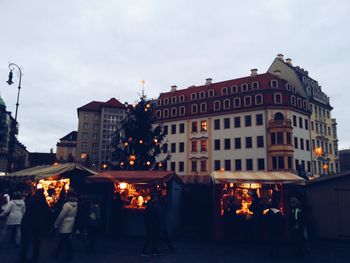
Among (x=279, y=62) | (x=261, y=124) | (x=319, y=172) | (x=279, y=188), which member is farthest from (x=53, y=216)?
(x=279, y=62)

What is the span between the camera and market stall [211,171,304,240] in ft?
42.7

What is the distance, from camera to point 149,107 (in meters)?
25.5

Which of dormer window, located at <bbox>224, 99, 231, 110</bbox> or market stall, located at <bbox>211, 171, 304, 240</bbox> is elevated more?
dormer window, located at <bbox>224, 99, 231, 110</bbox>

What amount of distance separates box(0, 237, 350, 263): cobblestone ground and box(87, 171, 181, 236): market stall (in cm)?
121

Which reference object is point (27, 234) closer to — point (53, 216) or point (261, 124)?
point (53, 216)

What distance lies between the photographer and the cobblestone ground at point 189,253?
9.93 m

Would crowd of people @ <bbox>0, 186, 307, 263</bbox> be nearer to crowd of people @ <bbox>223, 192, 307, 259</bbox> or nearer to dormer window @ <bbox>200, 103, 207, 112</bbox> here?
crowd of people @ <bbox>223, 192, 307, 259</bbox>

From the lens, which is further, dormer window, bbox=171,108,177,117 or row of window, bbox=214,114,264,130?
dormer window, bbox=171,108,177,117

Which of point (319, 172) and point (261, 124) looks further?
point (319, 172)

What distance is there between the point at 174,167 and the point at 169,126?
22.4 ft

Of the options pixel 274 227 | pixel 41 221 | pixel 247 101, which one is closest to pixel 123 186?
pixel 41 221

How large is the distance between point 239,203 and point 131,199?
16.2 feet

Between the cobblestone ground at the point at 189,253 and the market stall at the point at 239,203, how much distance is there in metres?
0.92

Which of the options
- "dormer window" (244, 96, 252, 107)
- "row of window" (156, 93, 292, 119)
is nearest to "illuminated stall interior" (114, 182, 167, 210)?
"row of window" (156, 93, 292, 119)
